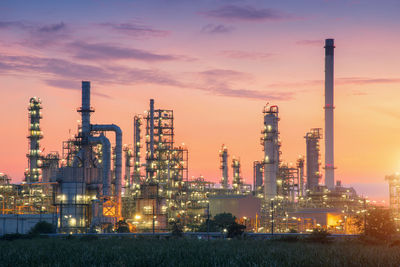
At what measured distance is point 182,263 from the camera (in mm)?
22641

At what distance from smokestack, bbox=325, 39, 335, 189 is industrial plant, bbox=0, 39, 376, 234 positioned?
0.56ft

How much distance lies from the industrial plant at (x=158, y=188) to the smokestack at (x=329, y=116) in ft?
0.56

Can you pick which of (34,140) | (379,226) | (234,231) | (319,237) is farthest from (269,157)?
(319,237)

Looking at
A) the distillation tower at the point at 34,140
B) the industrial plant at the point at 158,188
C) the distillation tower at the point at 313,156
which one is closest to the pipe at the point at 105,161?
the industrial plant at the point at 158,188

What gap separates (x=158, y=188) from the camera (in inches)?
2766

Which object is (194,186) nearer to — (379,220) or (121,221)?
(121,221)

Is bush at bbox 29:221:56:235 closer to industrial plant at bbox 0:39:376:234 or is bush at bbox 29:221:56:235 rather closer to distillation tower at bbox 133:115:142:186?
industrial plant at bbox 0:39:376:234

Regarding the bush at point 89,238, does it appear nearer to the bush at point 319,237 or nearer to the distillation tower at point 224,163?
the bush at point 319,237

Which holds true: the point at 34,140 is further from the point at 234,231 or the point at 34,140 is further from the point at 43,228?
the point at 234,231

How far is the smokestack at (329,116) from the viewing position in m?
97.3

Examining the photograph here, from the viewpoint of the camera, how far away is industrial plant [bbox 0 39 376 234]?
60938 millimetres

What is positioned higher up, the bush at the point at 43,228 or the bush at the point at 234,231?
the bush at the point at 234,231

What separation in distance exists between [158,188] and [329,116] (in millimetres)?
39776

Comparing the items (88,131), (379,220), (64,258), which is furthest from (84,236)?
(88,131)
